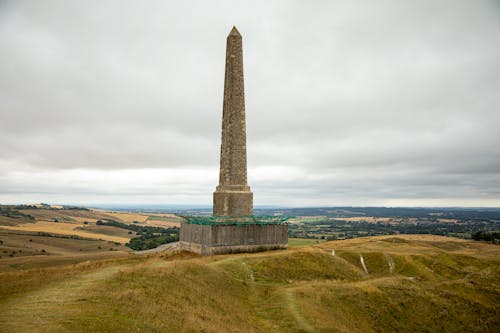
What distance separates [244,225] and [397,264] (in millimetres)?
11625

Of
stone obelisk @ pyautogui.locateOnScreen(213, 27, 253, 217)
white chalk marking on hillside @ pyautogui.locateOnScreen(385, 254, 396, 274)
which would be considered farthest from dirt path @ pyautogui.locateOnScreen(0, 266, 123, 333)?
white chalk marking on hillside @ pyautogui.locateOnScreen(385, 254, 396, 274)

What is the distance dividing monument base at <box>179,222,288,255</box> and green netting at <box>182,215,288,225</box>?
0.84 ft

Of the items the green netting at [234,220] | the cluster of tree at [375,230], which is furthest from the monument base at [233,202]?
the cluster of tree at [375,230]

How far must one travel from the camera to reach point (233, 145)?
28.5 meters

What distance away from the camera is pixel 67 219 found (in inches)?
4166

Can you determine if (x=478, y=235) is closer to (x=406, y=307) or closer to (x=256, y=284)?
(x=406, y=307)

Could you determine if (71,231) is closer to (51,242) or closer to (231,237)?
(51,242)

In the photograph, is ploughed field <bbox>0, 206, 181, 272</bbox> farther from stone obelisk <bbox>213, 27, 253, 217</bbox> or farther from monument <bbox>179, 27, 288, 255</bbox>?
stone obelisk <bbox>213, 27, 253, 217</bbox>

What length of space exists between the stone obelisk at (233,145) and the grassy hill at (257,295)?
486cm

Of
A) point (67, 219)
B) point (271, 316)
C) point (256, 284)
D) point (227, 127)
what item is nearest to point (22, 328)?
point (271, 316)

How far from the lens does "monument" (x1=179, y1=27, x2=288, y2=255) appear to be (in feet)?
86.4

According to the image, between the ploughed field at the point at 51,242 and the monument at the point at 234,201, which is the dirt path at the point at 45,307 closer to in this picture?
the monument at the point at 234,201

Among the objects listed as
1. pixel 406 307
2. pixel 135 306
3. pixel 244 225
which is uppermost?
pixel 244 225

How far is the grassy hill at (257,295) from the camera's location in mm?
11922
